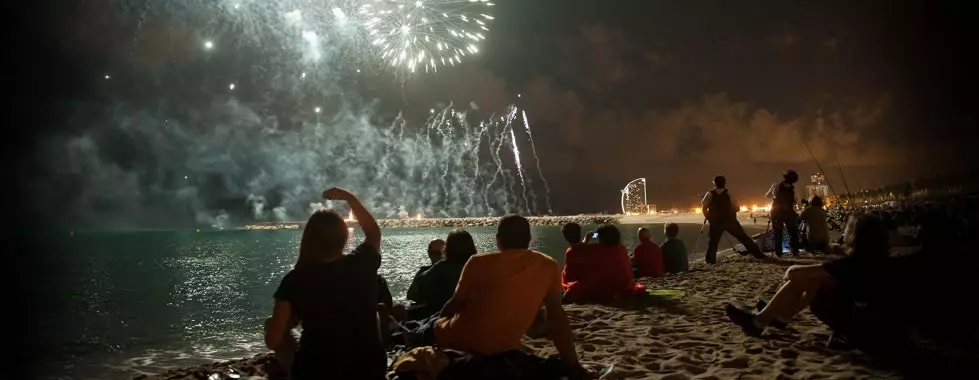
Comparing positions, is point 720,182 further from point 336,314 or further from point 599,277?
point 336,314

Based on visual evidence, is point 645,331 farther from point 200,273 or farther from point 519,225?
point 200,273

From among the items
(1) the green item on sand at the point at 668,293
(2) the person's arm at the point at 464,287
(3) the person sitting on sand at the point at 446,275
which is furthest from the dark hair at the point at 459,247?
(1) the green item on sand at the point at 668,293

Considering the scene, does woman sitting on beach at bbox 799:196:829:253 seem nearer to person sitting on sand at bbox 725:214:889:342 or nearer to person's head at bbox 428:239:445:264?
Result: person sitting on sand at bbox 725:214:889:342

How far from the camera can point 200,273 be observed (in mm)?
42000

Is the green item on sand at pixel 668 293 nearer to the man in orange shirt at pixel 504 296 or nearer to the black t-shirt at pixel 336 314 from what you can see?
the man in orange shirt at pixel 504 296

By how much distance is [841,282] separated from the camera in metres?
5.61

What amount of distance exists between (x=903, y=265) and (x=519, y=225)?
12.2 feet

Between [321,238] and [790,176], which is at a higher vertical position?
[790,176]

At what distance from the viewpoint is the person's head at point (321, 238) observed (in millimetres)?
3863

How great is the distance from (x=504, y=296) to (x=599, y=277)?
6.35 metres

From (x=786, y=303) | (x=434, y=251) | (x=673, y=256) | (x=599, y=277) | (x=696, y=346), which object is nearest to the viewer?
(x=786, y=303)

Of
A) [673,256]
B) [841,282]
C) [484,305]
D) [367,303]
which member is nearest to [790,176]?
[673,256]

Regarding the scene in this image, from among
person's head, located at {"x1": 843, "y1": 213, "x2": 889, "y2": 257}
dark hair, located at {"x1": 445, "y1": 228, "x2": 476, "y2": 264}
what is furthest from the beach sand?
Result: dark hair, located at {"x1": 445, "y1": 228, "x2": 476, "y2": 264}

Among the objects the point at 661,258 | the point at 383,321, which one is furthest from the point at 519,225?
the point at 661,258
